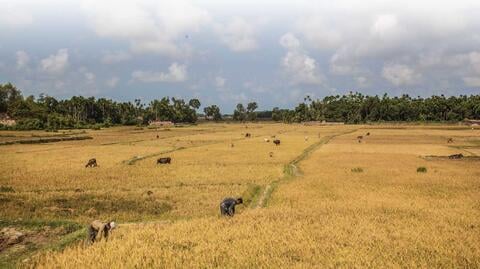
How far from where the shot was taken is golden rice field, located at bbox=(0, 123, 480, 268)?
9508mm

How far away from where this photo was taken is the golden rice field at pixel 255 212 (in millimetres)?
9508

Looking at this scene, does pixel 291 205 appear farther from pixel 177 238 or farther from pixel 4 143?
pixel 4 143

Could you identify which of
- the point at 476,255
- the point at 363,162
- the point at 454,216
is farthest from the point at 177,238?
the point at 363,162

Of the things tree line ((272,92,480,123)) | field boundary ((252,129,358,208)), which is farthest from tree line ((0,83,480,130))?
field boundary ((252,129,358,208))

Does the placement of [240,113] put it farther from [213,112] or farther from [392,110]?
[392,110]

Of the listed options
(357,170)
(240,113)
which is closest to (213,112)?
(240,113)

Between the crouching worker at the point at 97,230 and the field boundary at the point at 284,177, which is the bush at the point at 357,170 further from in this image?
the crouching worker at the point at 97,230

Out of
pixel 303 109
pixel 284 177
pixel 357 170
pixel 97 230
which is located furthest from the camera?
pixel 303 109

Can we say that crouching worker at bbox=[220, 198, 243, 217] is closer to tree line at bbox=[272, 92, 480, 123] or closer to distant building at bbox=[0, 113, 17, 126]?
distant building at bbox=[0, 113, 17, 126]

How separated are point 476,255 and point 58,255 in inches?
334

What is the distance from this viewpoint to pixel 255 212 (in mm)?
13953

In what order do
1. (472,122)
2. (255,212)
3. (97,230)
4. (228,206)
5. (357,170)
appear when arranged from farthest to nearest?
1. (472,122)
2. (357,170)
3. (255,212)
4. (228,206)
5. (97,230)

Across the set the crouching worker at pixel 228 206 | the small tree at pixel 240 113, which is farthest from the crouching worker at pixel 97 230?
the small tree at pixel 240 113

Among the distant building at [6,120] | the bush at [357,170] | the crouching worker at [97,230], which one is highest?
the distant building at [6,120]
